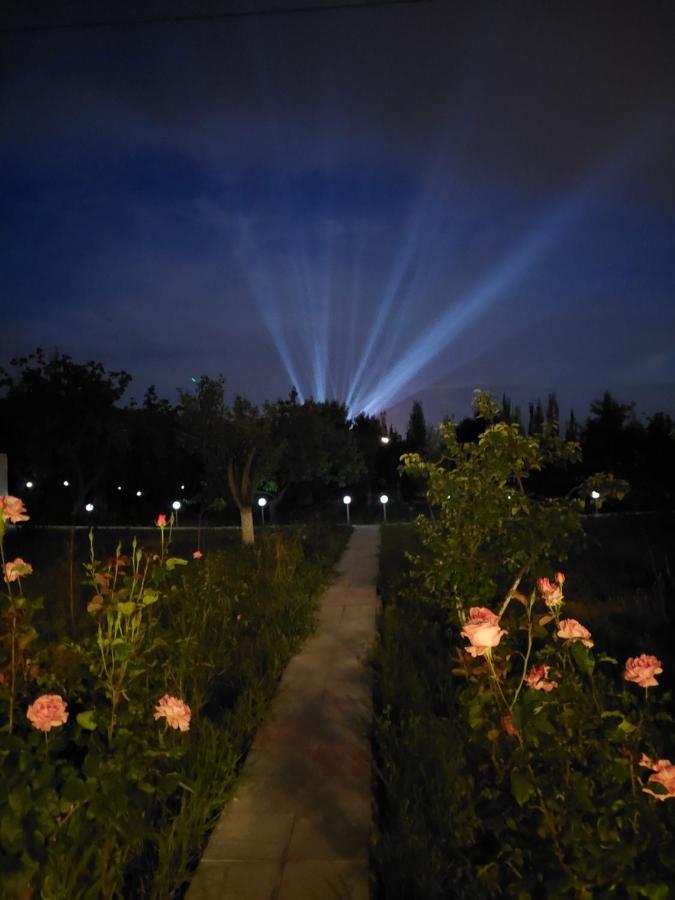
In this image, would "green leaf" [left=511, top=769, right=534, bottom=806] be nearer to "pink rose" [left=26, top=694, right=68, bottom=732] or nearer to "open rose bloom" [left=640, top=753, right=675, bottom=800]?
"open rose bloom" [left=640, top=753, right=675, bottom=800]

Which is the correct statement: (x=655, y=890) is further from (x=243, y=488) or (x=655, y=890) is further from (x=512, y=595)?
(x=243, y=488)

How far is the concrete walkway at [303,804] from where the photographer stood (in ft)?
10.6

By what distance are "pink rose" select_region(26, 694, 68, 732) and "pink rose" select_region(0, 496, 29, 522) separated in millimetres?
837

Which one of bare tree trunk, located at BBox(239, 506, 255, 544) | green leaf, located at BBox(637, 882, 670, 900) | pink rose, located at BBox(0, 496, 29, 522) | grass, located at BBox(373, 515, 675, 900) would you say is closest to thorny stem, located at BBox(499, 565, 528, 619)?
grass, located at BBox(373, 515, 675, 900)

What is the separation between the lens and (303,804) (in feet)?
13.0

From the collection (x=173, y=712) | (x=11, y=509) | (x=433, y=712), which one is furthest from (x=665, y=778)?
(x=433, y=712)

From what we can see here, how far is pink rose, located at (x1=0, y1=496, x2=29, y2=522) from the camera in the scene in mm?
3137

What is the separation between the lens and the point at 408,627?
24.6 ft

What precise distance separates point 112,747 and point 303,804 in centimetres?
150

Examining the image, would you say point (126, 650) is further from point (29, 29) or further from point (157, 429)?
point (157, 429)

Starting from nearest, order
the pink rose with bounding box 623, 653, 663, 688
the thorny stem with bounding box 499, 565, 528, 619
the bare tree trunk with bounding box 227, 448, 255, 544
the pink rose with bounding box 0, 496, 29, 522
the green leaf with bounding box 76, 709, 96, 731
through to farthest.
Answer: the green leaf with bounding box 76, 709, 96, 731 < the pink rose with bounding box 623, 653, 663, 688 < the pink rose with bounding box 0, 496, 29, 522 < the thorny stem with bounding box 499, 565, 528, 619 < the bare tree trunk with bounding box 227, 448, 255, 544

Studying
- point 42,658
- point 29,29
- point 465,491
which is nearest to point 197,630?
point 465,491

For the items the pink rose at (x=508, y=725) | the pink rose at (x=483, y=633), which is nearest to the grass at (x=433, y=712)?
the pink rose at (x=508, y=725)

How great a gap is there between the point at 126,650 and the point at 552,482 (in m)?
26.7
